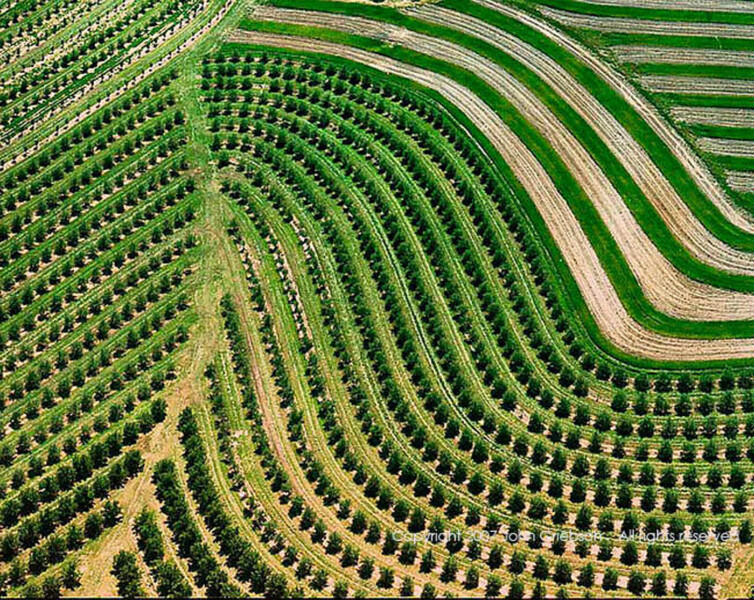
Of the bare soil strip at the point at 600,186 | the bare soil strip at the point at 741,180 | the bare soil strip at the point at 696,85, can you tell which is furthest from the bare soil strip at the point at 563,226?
the bare soil strip at the point at 696,85

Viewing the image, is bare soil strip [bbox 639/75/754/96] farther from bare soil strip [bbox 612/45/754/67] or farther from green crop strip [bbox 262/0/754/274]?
green crop strip [bbox 262/0/754/274]

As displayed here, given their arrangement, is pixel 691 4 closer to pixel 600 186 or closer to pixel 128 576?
pixel 600 186

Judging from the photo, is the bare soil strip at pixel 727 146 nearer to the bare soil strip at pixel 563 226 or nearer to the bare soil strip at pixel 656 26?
the bare soil strip at pixel 563 226

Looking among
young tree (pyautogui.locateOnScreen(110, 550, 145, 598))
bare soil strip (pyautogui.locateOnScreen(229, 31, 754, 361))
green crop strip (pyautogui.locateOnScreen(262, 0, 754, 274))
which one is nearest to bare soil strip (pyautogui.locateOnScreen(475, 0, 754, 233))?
green crop strip (pyautogui.locateOnScreen(262, 0, 754, 274))

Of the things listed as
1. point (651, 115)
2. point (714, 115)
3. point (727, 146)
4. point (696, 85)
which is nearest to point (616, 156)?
point (651, 115)

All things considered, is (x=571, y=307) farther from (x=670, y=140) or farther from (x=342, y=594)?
A: (x=342, y=594)
